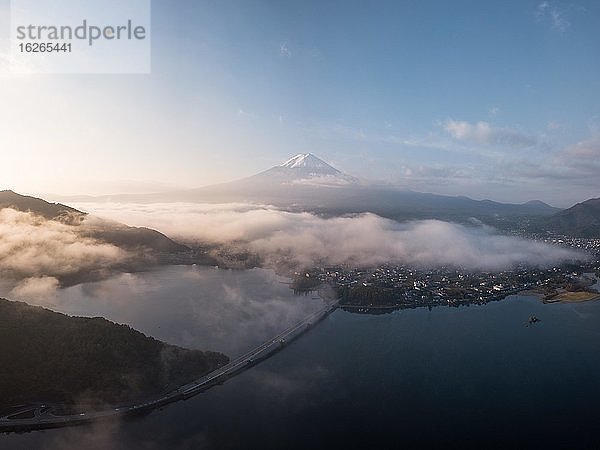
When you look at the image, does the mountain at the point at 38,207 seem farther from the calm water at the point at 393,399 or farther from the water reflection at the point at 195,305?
the calm water at the point at 393,399

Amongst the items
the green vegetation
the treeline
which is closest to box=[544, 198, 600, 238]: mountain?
the treeline

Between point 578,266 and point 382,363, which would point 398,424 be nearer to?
point 382,363

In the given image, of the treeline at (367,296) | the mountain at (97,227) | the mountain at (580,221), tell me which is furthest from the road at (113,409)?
the mountain at (580,221)

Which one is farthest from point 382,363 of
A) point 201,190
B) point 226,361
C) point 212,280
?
point 201,190

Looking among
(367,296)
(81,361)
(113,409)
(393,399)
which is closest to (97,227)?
(81,361)

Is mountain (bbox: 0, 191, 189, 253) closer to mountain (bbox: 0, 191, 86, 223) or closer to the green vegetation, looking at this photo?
mountain (bbox: 0, 191, 86, 223)

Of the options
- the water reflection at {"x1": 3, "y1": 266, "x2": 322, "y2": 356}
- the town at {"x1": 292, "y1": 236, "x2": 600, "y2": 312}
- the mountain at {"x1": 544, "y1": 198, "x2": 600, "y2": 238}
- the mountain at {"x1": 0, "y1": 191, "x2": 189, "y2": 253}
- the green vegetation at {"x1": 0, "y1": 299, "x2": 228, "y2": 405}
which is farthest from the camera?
the mountain at {"x1": 544, "y1": 198, "x2": 600, "y2": 238}
